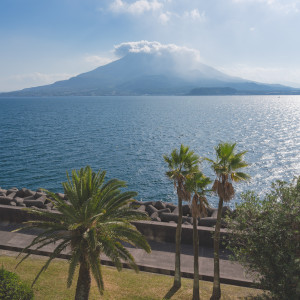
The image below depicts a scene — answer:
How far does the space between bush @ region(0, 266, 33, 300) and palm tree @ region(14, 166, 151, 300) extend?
41.6 inches

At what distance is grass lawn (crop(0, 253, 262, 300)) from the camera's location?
49.6 ft

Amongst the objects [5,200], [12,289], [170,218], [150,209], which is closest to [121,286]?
[12,289]

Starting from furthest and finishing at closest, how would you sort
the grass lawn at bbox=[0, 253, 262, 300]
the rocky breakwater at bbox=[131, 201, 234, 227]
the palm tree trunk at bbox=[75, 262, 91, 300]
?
the rocky breakwater at bbox=[131, 201, 234, 227]
the grass lawn at bbox=[0, 253, 262, 300]
the palm tree trunk at bbox=[75, 262, 91, 300]

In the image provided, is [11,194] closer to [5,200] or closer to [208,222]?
[5,200]

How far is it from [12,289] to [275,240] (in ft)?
38.9

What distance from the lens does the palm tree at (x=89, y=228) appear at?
1228 cm

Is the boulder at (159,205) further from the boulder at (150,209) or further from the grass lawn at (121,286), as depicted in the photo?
the grass lawn at (121,286)

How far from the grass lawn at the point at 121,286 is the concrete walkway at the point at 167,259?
0.46m

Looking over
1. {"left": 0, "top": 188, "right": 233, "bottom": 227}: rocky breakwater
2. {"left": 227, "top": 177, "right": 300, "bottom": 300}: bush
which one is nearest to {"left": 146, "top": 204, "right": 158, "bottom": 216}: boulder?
{"left": 0, "top": 188, "right": 233, "bottom": 227}: rocky breakwater

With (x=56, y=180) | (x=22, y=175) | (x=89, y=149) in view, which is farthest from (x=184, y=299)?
(x=89, y=149)

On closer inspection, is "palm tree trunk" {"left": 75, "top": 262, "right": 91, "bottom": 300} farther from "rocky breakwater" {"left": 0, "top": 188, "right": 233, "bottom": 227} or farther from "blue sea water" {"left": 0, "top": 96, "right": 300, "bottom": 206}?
"blue sea water" {"left": 0, "top": 96, "right": 300, "bottom": 206}

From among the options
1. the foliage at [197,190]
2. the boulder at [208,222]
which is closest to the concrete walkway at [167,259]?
the boulder at [208,222]

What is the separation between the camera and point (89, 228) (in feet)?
41.4

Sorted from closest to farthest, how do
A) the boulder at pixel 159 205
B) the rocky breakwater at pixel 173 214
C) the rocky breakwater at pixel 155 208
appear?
1. the rocky breakwater at pixel 173 214
2. the rocky breakwater at pixel 155 208
3. the boulder at pixel 159 205
